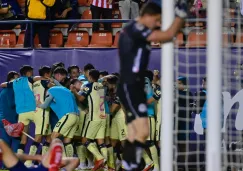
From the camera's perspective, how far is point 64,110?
14719 mm

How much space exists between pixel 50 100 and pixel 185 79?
2.42 m

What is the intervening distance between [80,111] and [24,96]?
1.05 m

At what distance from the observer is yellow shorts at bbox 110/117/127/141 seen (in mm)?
15222

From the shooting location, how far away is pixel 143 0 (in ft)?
58.9

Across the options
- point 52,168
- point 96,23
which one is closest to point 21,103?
point 96,23

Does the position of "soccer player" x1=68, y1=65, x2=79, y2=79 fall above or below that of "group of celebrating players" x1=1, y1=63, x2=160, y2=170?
above

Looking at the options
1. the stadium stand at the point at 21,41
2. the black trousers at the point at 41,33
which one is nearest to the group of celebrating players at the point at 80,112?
the black trousers at the point at 41,33

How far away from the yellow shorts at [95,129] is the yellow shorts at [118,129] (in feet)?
1.08

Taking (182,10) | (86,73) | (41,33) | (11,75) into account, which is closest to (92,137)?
(86,73)

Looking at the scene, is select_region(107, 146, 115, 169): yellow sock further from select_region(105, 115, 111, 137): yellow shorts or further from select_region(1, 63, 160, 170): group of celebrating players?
select_region(105, 115, 111, 137): yellow shorts

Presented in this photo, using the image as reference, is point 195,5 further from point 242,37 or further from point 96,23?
point 96,23

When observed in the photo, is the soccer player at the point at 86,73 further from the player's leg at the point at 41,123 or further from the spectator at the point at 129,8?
the spectator at the point at 129,8

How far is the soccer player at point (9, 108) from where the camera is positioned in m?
15.7

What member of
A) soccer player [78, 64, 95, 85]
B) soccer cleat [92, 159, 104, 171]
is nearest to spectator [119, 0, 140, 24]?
soccer player [78, 64, 95, 85]
